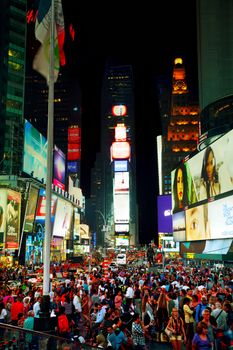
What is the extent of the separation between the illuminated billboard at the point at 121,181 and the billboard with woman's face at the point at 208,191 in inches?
2912

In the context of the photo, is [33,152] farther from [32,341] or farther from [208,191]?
[32,341]

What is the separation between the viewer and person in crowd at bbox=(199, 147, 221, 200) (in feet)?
97.7

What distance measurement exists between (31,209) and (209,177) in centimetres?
4621

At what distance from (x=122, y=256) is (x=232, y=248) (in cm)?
3938

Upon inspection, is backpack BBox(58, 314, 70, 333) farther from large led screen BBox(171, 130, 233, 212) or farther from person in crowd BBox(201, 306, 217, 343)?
large led screen BBox(171, 130, 233, 212)

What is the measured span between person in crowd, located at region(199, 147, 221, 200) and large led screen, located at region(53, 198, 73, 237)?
62.1 metres

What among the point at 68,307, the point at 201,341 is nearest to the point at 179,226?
the point at 68,307

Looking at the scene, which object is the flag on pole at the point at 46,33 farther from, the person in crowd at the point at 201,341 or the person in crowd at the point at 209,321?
the person in crowd at the point at 201,341

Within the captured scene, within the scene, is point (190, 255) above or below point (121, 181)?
below

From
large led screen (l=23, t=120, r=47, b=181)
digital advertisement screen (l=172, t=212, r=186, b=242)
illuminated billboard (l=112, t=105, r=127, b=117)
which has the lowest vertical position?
digital advertisement screen (l=172, t=212, r=186, b=242)

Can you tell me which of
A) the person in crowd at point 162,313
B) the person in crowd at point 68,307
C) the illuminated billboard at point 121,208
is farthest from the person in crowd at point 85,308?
the illuminated billboard at point 121,208

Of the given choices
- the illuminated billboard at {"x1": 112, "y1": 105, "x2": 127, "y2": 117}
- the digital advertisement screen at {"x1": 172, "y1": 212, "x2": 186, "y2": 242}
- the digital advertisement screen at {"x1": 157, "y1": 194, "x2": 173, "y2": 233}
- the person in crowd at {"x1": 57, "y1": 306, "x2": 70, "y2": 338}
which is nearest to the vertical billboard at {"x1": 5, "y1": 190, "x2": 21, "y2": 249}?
the digital advertisement screen at {"x1": 157, "y1": 194, "x2": 173, "y2": 233}

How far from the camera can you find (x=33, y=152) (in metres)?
75.5

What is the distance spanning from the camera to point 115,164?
383 feet
